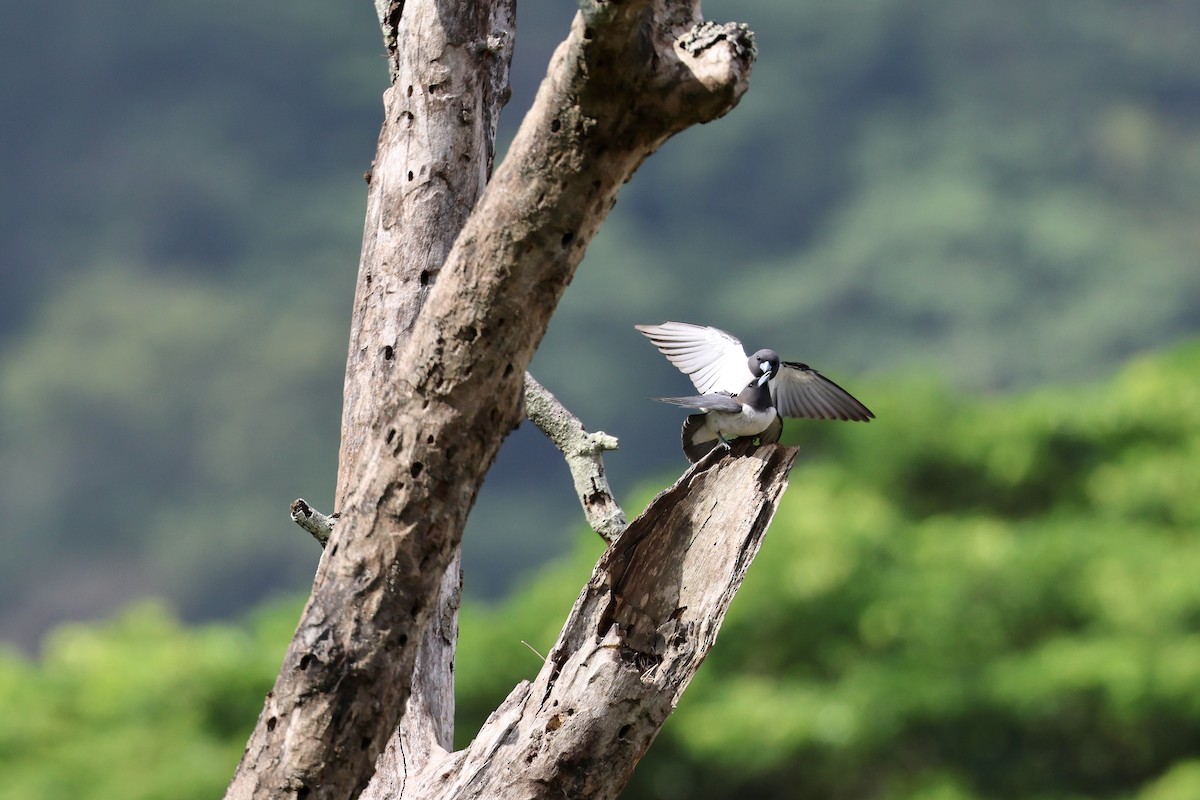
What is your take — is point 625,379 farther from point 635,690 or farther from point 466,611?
point 635,690

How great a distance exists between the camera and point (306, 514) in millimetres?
2803

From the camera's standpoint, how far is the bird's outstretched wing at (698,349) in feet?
11.0

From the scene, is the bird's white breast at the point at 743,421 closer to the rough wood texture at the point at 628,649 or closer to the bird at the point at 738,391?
the bird at the point at 738,391

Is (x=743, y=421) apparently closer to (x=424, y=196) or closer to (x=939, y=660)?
(x=424, y=196)

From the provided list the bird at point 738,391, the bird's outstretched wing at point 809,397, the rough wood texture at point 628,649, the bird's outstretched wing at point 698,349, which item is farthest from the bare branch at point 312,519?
the bird's outstretched wing at point 809,397

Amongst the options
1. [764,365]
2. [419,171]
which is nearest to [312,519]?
[419,171]

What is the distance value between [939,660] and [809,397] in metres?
4.72

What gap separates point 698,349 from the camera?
3412 mm

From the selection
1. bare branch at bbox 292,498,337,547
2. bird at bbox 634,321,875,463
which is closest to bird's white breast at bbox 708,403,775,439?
bird at bbox 634,321,875,463

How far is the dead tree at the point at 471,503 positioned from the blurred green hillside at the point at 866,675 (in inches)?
175

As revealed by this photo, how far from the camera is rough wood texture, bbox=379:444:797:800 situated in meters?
2.48

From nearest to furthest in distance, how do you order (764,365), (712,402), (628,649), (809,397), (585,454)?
1. (628,649)
2. (712,402)
3. (764,365)
4. (585,454)
5. (809,397)

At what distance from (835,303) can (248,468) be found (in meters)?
8.21

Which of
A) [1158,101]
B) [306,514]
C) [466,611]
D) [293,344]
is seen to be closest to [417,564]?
[306,514]
